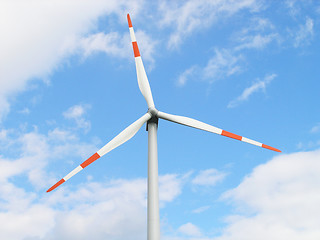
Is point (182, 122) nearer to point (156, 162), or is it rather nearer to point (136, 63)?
point (156, 162)

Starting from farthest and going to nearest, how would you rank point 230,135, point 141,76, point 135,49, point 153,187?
point 135,49
point 141,76
point 230,135
point 153,187

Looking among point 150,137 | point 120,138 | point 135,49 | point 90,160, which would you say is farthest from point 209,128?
point 90,160

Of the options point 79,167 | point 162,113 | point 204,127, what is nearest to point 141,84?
point 162,113

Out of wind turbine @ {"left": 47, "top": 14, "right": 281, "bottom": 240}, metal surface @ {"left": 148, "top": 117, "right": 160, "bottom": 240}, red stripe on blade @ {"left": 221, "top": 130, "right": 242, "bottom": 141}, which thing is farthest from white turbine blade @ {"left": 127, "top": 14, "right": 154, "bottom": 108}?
red stripe on blade @ {"left": 221, "top": 130, "right": 242, "bottom": 141}

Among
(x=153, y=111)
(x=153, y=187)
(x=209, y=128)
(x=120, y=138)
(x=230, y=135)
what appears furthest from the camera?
(x=230, y=135)

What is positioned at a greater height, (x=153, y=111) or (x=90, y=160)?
(x=153, y=111)

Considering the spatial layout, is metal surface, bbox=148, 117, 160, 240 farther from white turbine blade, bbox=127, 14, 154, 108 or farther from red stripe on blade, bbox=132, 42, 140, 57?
→ red stripe on blade, bbox=132, 42, 140, 57

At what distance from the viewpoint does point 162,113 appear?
2559 centimetres

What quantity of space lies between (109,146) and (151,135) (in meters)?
2.97

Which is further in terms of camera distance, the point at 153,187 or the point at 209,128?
the point at 209,128

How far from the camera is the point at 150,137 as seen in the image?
81.5 ft

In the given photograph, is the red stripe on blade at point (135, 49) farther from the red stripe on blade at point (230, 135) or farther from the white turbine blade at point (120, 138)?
the red stripe on blade at point (230, 135)

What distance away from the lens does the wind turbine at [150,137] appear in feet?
73.8

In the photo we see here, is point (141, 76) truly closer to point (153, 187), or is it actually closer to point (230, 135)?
point (230, 135)
